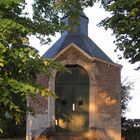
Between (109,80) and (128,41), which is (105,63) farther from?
(128,41)

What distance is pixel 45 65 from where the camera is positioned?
10992 millimetres

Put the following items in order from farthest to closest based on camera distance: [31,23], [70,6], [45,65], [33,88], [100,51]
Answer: [100,51] < [70,6] < [31,23] < [45,65] < [33,88]

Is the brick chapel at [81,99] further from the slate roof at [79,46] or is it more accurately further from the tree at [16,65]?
the tree at [16,65]

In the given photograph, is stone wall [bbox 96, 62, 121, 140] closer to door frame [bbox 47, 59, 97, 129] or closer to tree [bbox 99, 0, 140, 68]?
door frame [bbox 47, 59, 97, 129]

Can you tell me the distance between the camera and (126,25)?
53.4 feet

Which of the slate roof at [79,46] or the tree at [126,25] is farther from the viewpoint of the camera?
the slate roof at [79,46]

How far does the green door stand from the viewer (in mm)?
25172

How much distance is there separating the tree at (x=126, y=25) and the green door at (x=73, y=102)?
25.7 feet

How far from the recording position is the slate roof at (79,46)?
84.7ft

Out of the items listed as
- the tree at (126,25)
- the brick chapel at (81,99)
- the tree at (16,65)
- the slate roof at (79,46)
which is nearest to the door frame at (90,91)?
the brick chapel at (81,99)

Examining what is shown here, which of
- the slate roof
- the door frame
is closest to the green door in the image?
the door frame

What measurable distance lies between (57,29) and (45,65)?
181 cm

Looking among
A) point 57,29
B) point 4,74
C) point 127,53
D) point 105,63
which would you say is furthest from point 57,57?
point 4,74

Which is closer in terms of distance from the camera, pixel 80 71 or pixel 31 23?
pixel 31 23
